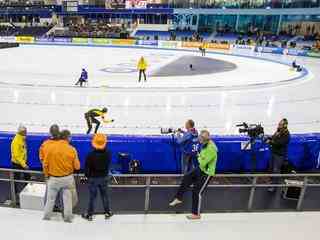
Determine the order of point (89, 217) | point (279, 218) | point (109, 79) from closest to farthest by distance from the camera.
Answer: point (89, 217) → point (279, 218) → point (109, 79)

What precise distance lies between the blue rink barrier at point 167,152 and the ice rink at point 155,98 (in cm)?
253

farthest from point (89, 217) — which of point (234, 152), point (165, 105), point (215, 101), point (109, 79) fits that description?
point (109, 79)

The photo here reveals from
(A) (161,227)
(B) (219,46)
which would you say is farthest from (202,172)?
(B) (219,46)

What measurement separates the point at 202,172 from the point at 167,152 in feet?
6.20

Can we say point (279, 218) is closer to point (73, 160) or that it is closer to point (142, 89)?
point (73, 160)

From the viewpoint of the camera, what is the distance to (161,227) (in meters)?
4.35

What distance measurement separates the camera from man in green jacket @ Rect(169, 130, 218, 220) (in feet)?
14.7

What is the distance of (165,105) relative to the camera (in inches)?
466

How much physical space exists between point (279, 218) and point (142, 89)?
32.3 ft

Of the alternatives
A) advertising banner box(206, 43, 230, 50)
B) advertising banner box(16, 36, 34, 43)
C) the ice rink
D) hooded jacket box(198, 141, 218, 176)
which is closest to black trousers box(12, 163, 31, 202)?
hooded jacket box(198, 141, 218, 176)

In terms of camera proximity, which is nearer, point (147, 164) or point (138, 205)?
point (138, 205)

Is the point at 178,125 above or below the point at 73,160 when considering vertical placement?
below

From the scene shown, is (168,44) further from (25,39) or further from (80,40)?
(25,39)

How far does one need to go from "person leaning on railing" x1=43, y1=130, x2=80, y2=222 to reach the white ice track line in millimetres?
238
